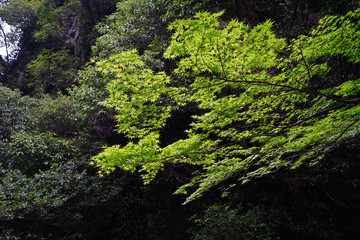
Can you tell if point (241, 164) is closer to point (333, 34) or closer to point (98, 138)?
point (333, 34)

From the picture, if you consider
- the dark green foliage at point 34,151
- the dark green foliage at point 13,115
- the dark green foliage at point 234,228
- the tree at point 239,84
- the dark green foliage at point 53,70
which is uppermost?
the dark green foliage at point 53,70

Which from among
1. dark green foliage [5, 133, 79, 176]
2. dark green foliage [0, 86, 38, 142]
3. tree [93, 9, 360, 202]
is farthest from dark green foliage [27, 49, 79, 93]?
tree [93, 9, 360, 202]

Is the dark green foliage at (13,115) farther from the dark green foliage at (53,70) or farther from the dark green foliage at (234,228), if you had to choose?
the dark green foliage at (234,228)

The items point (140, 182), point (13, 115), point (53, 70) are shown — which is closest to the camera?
point (140, 182)

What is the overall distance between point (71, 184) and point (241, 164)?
5.06m

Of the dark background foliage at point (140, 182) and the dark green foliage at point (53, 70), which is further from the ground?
the dark green foliage at point (53, 70)

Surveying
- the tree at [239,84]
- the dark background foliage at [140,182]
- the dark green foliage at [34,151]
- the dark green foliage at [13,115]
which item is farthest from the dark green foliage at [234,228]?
the dark green foliage at [13,115]

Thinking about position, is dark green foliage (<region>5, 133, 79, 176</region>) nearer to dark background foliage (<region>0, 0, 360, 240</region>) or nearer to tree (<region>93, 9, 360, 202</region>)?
dark background foliage (<region>0, 0, 360, 240</region>)

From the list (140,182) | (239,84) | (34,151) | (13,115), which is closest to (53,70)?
(13,115)

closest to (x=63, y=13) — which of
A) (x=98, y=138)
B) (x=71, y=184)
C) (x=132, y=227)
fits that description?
(x=98, y=138)

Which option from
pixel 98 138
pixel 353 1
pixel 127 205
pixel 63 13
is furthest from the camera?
pixel 63 13

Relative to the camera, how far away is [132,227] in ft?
22.7

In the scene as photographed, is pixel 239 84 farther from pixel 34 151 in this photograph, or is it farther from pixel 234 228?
pixel 34 151

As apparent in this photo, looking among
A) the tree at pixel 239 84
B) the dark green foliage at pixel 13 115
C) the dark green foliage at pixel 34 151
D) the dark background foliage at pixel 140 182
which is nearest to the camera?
the tree at pixel 239 84
